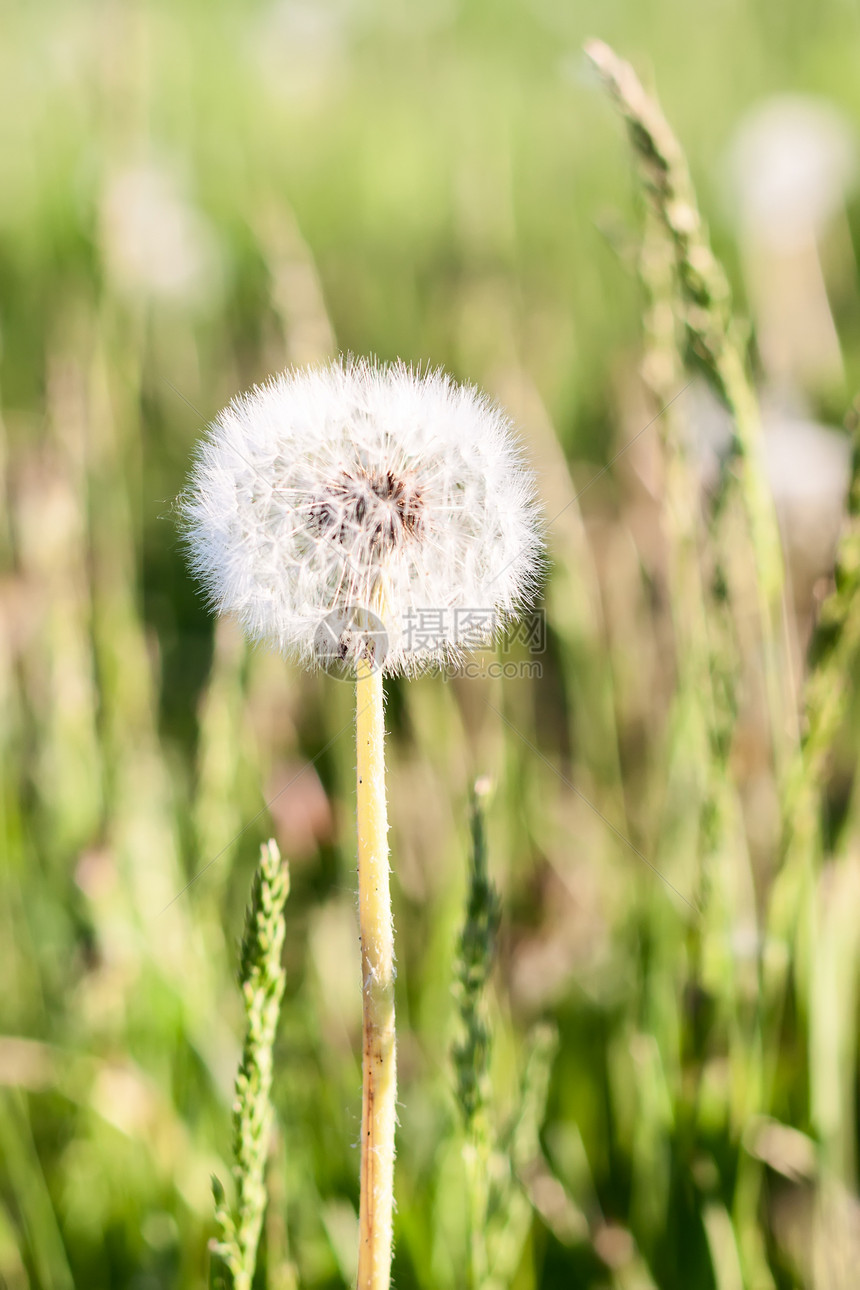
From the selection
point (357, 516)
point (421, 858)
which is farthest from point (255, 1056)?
point (421, 858)

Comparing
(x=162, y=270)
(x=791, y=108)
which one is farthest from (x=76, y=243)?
(x=791, y=108)

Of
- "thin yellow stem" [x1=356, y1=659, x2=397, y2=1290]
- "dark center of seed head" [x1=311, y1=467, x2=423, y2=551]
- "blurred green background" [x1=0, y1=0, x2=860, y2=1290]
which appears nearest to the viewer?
"thin yellow stem" [x1=356, y1=659, x2=397, y2=1290]

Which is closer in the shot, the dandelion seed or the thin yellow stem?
the thin yellow stem

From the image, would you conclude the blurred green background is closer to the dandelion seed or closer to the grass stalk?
the dandelion seed

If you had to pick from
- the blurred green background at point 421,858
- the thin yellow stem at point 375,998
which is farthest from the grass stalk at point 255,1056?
the blurred green background at point 421,858

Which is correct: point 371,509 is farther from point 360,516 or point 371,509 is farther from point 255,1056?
point 255,1056

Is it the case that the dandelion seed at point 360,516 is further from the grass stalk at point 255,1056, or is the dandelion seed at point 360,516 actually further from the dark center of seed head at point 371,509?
the grass stalk at point 255,1056

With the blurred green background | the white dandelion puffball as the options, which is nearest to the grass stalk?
the white dandelion puffball
